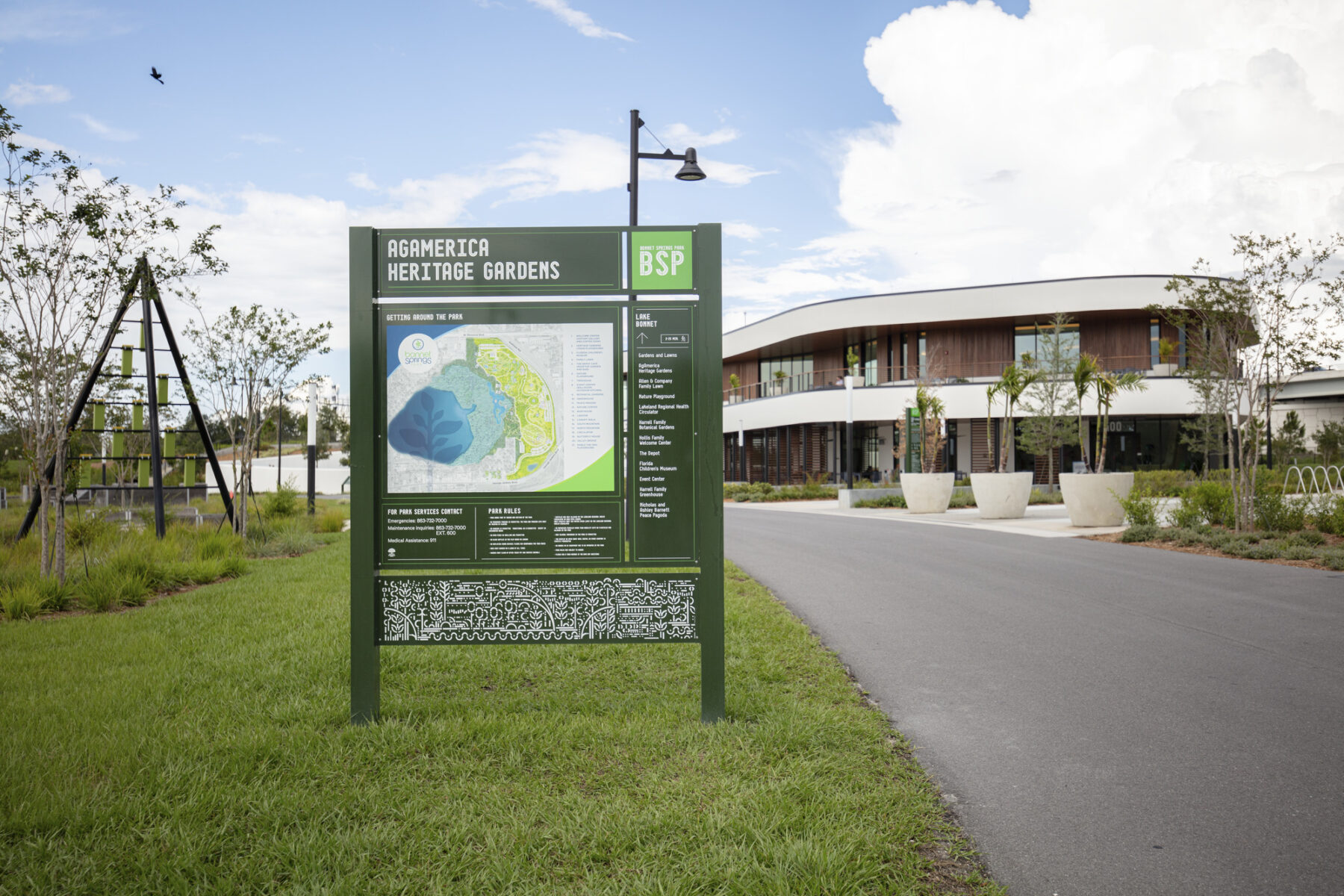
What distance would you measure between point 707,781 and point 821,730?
3.31 ft

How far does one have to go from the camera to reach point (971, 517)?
2447cm

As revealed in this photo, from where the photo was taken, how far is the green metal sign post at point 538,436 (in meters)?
5.47

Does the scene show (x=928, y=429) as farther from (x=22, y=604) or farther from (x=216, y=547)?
(x=22, y=604)

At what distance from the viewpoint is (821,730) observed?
16.6 ft

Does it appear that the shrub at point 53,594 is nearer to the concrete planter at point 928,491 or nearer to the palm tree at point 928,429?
the concrete planter at point 928,491

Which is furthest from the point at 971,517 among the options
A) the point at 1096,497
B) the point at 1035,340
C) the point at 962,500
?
the point at 1035,340

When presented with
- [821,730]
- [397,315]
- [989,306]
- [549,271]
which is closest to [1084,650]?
[821,730]

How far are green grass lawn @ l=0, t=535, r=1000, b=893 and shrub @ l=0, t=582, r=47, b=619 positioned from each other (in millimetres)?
1983

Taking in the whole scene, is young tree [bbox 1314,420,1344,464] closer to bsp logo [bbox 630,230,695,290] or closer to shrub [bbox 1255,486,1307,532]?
shrub [bbox 1255,486,1307,532]

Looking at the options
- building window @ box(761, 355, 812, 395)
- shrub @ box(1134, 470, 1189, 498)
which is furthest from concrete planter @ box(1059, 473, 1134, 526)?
building window @ box(761, 355, 812, 395)

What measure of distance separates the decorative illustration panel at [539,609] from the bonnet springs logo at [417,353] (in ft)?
4.45

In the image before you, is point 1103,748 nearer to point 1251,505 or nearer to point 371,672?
point 371,672

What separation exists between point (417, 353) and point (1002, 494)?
21.1 m

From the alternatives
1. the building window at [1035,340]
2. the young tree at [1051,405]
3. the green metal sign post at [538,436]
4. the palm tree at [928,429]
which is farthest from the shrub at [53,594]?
the building window at [1035,340]
